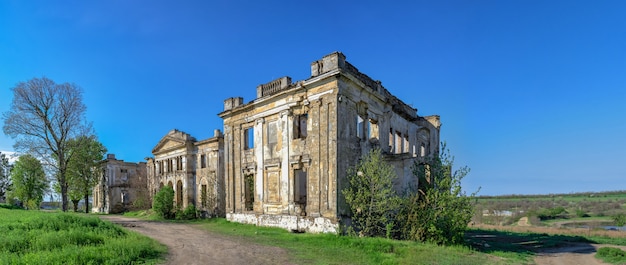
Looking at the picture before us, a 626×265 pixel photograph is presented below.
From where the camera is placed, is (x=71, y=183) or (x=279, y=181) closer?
(x=279, y=181)

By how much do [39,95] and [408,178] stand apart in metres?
28.1

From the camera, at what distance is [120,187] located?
3247 cm

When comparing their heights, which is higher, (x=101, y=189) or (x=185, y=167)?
(x=185, y=167)

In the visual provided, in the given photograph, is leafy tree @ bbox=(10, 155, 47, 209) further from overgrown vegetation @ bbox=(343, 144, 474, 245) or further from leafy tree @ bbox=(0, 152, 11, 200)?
overgrown vegetation @ bbox=(343, 144, 474, 245)

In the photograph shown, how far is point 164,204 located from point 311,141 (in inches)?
573

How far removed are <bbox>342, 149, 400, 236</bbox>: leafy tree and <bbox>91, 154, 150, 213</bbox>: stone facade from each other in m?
25.0

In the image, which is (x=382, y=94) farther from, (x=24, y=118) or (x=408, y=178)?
(x=24, y=118)

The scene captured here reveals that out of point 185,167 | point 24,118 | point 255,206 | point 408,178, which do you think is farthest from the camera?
point 185,167

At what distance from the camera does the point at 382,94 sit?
17156mm

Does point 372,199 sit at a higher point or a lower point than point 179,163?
lower

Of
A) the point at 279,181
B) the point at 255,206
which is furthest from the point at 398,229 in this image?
the point at 255,206

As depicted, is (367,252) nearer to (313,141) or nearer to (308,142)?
(313,141)

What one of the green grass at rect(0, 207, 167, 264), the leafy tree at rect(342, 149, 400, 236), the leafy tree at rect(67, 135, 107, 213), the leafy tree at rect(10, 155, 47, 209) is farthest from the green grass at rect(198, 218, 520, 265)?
the leafy tree at rect(10, 155, 47, 209)

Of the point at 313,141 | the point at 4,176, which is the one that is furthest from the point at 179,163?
the point at 4,176
